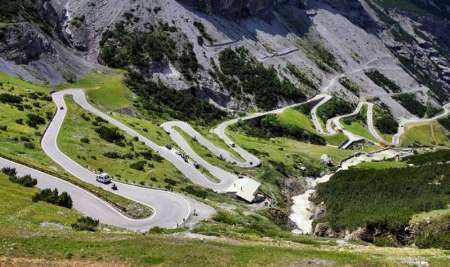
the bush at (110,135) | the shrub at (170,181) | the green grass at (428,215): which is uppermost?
the green grass at (428,215)

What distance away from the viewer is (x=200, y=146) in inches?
4562

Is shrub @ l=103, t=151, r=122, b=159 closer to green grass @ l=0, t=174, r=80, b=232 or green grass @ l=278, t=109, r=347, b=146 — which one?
green grass @ l=0, t=174, r=80, b=232

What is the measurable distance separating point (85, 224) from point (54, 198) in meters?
6.73

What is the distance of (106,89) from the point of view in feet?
479

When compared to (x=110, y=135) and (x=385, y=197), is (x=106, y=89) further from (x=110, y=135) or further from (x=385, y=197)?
(x=385, y=197)

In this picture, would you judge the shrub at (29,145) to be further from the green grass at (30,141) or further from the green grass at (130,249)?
the green grass at (130,249)

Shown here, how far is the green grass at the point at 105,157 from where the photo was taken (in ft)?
250

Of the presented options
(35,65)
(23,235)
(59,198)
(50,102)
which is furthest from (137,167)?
(35,65)

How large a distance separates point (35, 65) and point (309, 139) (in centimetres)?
8638

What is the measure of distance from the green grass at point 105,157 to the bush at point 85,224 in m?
28.8

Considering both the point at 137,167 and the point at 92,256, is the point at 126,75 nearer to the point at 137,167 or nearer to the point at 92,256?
the point at 137,167

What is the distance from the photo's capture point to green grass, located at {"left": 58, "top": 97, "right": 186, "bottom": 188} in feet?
250

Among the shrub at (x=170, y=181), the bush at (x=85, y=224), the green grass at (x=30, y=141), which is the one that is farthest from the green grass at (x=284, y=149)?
the bush at (x=85, y=224)

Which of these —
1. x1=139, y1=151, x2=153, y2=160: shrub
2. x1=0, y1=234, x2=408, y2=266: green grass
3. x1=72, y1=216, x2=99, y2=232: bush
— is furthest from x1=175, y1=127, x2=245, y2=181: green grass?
x1=0, y1=234, x2=408, y2=266: green grass
